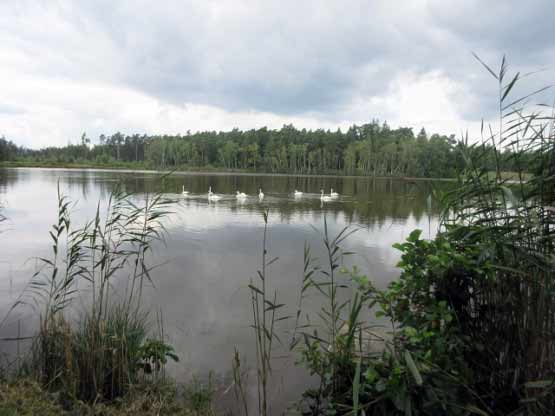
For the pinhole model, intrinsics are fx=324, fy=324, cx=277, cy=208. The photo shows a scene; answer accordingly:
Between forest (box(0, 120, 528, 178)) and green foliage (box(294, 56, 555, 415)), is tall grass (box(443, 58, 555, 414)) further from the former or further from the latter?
forest (box(0, 120, 528, 178))

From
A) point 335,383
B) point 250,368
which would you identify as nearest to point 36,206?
point 250,368

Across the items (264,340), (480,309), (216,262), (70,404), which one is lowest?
(216,262)

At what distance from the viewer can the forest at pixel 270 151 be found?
291 ft

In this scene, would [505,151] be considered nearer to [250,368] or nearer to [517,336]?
[517,336]

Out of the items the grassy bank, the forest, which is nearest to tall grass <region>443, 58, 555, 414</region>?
the grassy bank

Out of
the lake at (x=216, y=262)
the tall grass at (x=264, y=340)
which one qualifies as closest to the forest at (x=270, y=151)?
the lake at (x=216, y=262)

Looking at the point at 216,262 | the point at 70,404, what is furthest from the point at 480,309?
the point at 216,262

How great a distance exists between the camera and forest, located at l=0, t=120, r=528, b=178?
88.8 m

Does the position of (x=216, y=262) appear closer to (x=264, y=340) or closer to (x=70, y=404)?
(x=70, y=404)

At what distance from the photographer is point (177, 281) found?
796 centimetres

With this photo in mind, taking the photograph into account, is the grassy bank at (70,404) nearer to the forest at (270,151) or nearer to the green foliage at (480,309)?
the green foliage at (480,309)

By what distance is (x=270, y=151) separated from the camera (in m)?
105

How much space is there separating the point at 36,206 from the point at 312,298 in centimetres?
1840

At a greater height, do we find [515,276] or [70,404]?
[515,276]
